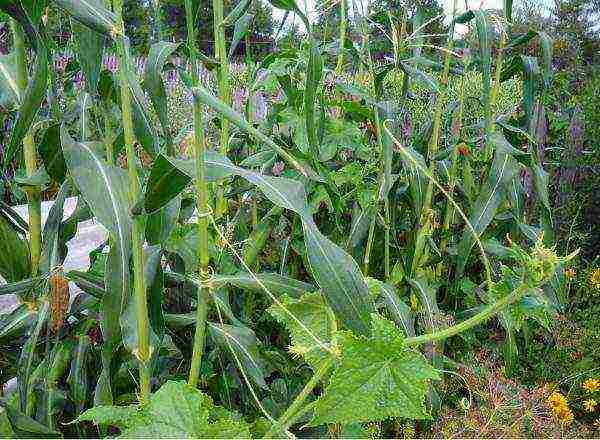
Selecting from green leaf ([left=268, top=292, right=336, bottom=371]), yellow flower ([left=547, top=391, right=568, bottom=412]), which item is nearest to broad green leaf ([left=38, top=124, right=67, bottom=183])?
green leaf ([left=268, top=292, right=336, bottom=371])

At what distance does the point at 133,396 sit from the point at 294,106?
2.41 ft

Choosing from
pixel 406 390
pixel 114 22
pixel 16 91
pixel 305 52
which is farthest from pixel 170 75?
pixel 406 390

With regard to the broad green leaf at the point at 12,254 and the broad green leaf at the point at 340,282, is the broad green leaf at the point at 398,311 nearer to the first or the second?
the broad green leaf at the point at 340,282

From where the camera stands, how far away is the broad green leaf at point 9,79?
Result: 110 centimetres

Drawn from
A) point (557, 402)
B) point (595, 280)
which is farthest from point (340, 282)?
point (595, 280)

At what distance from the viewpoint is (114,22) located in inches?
31.4

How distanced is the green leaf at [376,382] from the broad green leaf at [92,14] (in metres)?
0.48

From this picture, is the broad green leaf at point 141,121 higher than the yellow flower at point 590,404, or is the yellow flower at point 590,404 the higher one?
the broad green leaf at point 141,121

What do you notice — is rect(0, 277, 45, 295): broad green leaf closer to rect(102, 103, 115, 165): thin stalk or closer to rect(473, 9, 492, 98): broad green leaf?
rect(102, 103, 115, 165): thin stalk

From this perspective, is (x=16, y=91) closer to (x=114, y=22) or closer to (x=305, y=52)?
(x=114, y=22)

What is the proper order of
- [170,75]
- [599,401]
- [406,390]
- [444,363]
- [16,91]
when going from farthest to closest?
[170,75] < [599,401] < [444,363] < [16,91] < [406,390]

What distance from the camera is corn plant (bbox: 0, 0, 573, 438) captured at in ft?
2.39

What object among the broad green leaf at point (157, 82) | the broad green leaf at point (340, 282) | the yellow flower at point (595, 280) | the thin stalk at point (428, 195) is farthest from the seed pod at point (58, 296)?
the yellow flower at point (595, 280)

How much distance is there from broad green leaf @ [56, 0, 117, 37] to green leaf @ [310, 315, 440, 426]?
1.57ft
